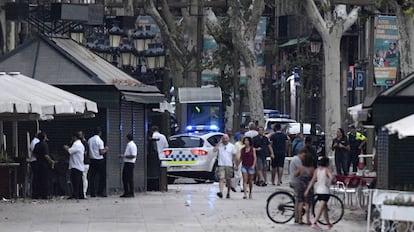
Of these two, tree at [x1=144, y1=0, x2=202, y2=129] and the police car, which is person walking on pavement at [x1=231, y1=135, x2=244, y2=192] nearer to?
the police car

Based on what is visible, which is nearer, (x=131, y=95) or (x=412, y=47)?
(x=131, y=95)

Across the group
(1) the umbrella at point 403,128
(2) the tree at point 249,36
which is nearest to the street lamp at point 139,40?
(2) the tree at point 249,36

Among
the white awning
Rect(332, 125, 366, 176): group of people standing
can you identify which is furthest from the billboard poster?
the white awning

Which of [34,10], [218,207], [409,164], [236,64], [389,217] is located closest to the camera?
[389,217]

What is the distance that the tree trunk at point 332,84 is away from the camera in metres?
41.0

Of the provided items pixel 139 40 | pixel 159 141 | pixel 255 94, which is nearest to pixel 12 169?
pixel 159 141

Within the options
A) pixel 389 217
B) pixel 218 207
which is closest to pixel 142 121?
pixel 218 207

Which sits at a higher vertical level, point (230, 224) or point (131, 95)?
point (131, 95)

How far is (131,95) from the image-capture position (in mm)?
29266

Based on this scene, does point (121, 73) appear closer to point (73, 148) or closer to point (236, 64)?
point (73, 148)

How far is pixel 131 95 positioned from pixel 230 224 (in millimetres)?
7925

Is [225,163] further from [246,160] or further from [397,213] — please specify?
[397,213]

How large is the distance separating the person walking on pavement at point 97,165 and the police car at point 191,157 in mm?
7045

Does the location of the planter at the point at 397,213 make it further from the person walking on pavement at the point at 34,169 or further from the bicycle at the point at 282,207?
the person walking on pavement at the point at 34,169
